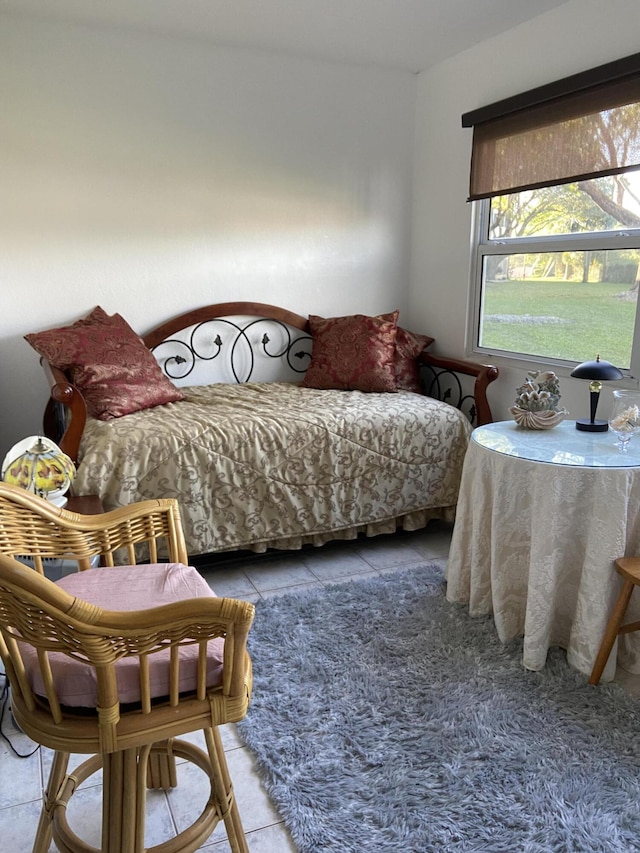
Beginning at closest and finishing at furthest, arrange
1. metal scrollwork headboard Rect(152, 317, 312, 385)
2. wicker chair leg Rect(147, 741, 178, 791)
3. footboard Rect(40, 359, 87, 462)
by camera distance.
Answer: wicker chair leg Rect(147, 741, 178, 791) < footboard Rect(40, 359, 87, 462) < metal scrollwork headboard Rect(152, 317, 312, 385)

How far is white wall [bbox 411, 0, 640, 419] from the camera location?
2.61 m

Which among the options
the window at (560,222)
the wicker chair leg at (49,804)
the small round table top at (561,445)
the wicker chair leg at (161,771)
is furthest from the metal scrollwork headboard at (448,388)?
the wicker chair leg at (49,804)

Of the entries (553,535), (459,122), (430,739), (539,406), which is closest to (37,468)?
(430,739)

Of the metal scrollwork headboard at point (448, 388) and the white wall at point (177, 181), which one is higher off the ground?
the white wall at point (177, 181)

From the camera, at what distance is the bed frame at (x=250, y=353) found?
3318mm

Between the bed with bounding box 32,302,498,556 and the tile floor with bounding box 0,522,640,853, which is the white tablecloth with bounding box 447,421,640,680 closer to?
the tile floor with bounding box 0,522,640,853

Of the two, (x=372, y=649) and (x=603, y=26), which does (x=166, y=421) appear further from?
(x=603, y=26)

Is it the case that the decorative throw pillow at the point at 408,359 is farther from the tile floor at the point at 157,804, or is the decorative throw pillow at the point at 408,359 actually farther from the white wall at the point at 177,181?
the tile floor at the point at 157,804

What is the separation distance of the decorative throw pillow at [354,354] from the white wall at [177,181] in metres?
0.28

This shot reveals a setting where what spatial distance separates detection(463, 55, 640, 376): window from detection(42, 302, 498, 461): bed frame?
0.85 ft

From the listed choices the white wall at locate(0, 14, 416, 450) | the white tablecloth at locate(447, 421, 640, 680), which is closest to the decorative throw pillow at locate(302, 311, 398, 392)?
the white wall at locate(0, 14, 416, 450)

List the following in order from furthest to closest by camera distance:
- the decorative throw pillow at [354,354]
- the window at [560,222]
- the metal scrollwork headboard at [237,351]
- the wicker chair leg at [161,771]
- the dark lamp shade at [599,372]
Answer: the metal scrollwork headboard at [237,351]
the decorative throw pillow at [354,354]
the window at [560,222]
the dark lamp shade at [599,372]
the wicker chair leg at [161,771]

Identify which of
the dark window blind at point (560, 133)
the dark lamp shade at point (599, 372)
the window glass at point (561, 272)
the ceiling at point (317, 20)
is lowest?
the dark lamp shade at point (599, 372)

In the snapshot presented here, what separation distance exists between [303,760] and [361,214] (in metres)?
2.91
